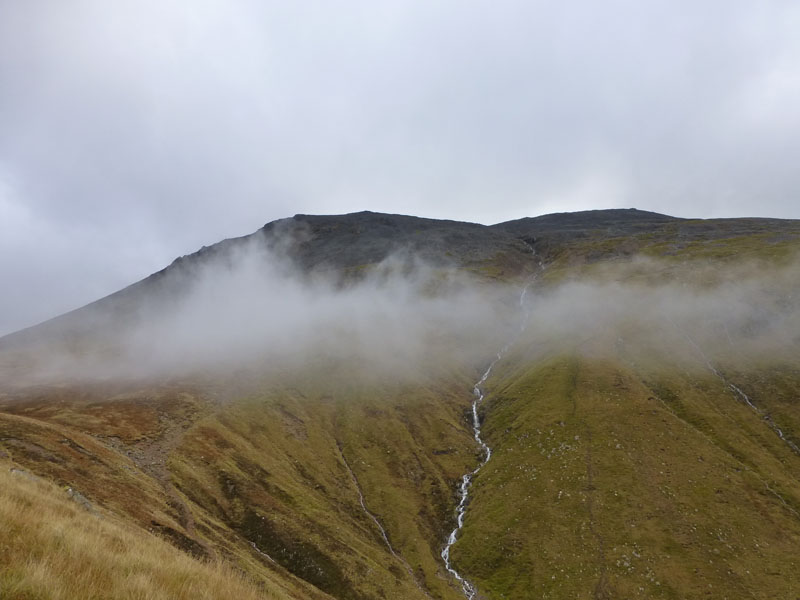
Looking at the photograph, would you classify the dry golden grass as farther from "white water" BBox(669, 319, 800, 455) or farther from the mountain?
"white water" BBox(669, 319, 800, 455)

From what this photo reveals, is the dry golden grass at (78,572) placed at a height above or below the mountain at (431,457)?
above

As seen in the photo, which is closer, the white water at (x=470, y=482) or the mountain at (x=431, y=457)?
the mountain at (x=431, y=457)

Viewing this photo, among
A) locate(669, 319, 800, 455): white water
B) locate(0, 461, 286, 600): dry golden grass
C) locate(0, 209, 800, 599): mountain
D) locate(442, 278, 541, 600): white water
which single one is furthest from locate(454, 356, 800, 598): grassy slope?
locate(0, 461, 286, 600): dry golden grass

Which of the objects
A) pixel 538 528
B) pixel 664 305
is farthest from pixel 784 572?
pixel 664 305

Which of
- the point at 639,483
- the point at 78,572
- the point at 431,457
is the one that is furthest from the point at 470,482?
the point at 78,572

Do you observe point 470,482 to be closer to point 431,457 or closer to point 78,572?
point 431,457

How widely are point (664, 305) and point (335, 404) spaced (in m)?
121

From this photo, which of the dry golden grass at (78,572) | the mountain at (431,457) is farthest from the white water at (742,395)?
the dry golden grass at (78,572)

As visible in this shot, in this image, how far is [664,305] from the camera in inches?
6393

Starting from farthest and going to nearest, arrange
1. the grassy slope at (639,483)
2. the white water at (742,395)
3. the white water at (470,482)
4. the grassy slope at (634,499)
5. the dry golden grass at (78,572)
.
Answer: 1. the white water at (742,395)
2. the white water at (470,482)
3. the grassy slope at (639,483)
4. the grassy slope at (634,499)
5. the dry golden grass at (78,572)

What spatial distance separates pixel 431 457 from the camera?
4252 inches

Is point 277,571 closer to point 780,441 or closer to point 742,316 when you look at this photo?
point 780,441

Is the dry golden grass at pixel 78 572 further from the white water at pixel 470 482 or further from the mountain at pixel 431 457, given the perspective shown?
the white water at pixel 470 482

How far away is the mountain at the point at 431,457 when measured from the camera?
4469 cm
